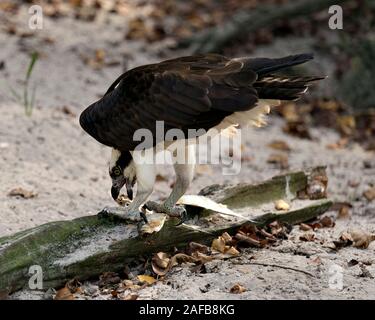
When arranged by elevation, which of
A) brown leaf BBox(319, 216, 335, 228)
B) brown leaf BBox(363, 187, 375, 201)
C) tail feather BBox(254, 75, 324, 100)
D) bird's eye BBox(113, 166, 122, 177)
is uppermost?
tail feather BBox(254, 75, 324, 100)

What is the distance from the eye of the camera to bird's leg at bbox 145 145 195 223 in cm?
461

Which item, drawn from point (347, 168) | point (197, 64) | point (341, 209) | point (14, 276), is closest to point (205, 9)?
point (347, 168)

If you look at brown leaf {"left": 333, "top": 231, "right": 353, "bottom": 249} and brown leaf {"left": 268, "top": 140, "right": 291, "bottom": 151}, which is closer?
brown leaf {"left": 333, "top": 231, "right": 353, "bottom": 249}

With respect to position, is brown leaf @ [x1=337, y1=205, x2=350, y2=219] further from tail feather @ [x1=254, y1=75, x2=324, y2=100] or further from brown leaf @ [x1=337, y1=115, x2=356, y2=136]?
brown leaf @ [x1=337, y1=115, x2=356, y2=136]

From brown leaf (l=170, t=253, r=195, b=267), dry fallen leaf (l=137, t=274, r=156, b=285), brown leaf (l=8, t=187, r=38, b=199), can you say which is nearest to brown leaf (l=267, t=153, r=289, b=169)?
brown leaf (l=8, t=187, r=38, b=199)

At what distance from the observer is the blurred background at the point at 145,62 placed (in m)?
5.97

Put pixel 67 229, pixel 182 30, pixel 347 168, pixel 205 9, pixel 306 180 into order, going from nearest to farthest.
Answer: pixel 67 229
pixel 306 180
pixel 347 168
pixel 182 30
pixel 205 9

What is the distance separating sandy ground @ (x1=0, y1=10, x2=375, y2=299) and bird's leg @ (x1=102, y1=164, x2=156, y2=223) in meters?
0.46

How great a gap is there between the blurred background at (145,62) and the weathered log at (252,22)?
0.04 ft

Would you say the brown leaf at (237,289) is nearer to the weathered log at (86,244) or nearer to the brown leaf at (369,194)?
the weathered log at (86,244)

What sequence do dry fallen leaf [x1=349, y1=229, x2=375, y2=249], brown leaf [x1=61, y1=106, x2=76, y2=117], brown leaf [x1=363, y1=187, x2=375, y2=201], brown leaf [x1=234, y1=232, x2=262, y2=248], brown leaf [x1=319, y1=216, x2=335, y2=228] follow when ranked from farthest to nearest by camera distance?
brown leaf [x1=61, y1=106, x2=76, y2=117] < brown leaf [x1=363, y1=187, x2=375, y2=201] < brown leaf [x1=319, y1=216, x2=335, y2=228] < dry fallen leaf [x1=349, y1=229, x2=375, y2=249] < brown leaf [x1=234, y1=232, x2=262, y2=248]
